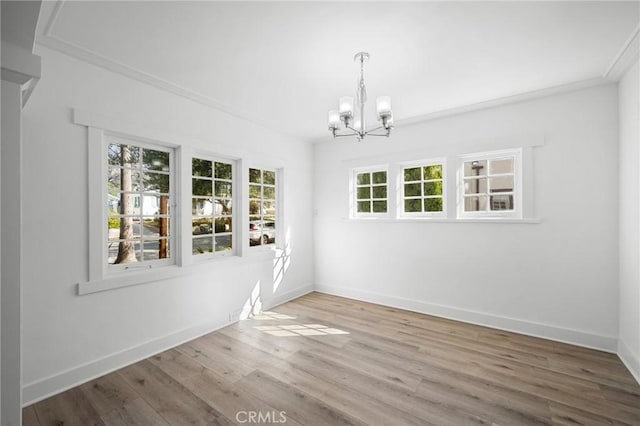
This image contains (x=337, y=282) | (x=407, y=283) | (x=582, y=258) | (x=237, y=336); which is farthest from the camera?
(x=337, y=282)

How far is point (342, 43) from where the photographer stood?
2.19 meters

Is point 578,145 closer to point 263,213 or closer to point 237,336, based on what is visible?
point 263,213

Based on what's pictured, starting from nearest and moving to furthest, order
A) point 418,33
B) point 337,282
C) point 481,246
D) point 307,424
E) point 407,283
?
point 307,424, point 418,33, point 481,246, point 407,283, point 337,282

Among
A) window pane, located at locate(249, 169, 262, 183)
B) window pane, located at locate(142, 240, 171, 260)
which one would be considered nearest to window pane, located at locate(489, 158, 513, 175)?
window pane, located at locate(249, 169, 262, 183)

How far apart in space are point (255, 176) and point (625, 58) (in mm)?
3964

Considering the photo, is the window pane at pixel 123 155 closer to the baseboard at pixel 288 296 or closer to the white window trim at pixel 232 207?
the white window trim at pixel 232 207

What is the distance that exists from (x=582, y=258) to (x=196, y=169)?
4.31 m

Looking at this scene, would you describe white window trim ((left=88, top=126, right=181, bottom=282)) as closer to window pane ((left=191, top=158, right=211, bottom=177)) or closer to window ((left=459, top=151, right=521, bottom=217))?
window pane ((left=191, top=158, right=211, bottom=177))

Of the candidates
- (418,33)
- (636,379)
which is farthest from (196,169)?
(636,379)

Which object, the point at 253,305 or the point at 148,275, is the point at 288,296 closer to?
the point at 253,305

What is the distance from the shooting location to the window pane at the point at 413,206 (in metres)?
4.08

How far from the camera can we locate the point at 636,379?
2.36 m

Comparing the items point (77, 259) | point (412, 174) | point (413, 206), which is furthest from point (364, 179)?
point (77, 259)

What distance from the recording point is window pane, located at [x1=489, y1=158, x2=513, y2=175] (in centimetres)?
345
